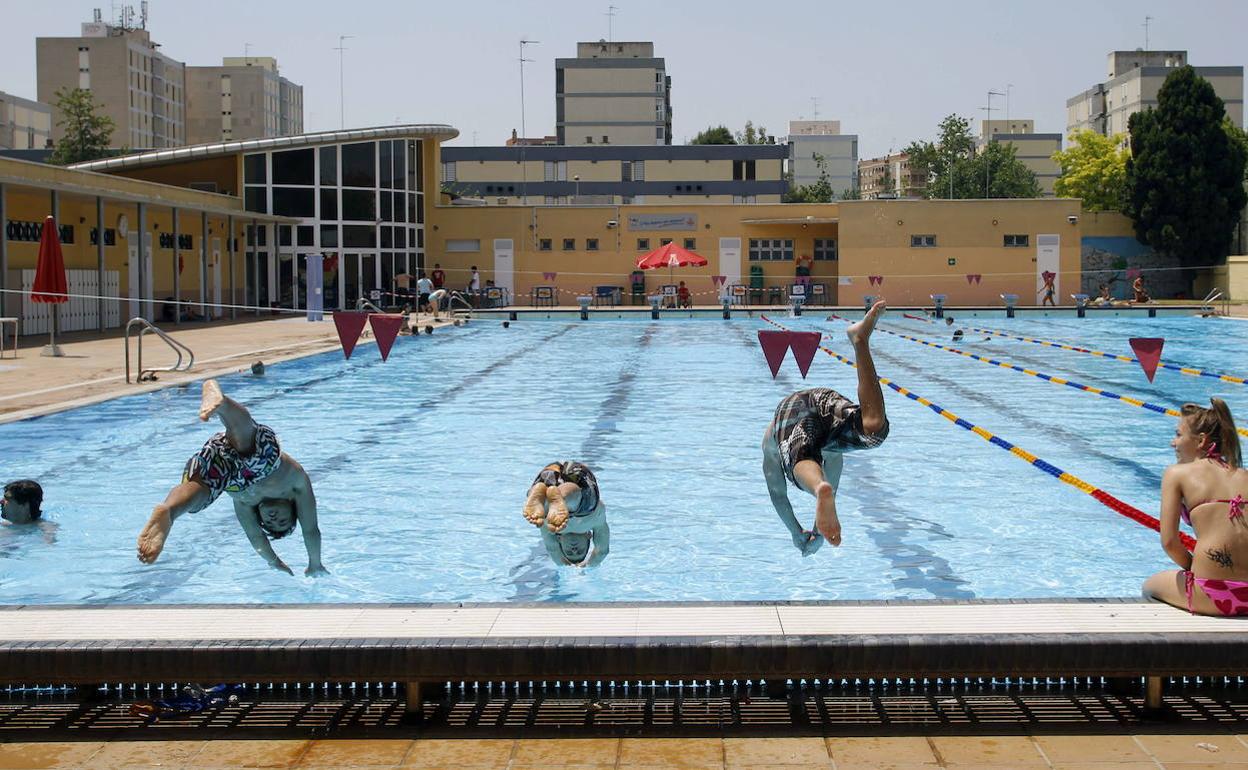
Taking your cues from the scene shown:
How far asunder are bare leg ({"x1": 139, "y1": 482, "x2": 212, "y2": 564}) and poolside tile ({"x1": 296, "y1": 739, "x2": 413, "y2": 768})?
1206 millimetres

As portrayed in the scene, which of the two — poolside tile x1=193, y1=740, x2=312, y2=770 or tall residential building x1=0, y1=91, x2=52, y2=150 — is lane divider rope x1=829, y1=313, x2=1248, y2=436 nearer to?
poolside tile x1=193, y1=740, x2=312, y2=770

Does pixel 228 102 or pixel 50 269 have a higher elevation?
pixel 228 102

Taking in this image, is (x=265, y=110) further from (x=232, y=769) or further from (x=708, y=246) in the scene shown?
(x=232, y=769)

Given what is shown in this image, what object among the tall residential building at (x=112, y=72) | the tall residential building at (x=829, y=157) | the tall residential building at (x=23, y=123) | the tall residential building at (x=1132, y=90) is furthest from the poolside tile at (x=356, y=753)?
the tall residential building at (x=829, y=157)

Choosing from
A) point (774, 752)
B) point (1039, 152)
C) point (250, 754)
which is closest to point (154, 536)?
point (250, 754)

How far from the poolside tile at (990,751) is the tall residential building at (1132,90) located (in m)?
102

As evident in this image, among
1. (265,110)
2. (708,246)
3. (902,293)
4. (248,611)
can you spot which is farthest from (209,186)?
(265,110)

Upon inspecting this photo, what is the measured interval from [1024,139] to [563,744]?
149453 mm

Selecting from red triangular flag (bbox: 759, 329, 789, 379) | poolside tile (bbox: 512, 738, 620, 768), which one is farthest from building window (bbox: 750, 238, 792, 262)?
poolside tile (bbox: 512, 738, 620, 768)

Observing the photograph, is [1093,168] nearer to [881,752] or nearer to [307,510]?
[307,510]

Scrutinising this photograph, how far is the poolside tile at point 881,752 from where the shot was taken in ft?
13.0

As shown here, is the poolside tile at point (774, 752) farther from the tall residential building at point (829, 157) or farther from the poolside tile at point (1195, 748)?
the tall residential building at point (829, 157)

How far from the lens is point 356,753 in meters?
4.09

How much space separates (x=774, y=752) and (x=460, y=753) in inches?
38.0
